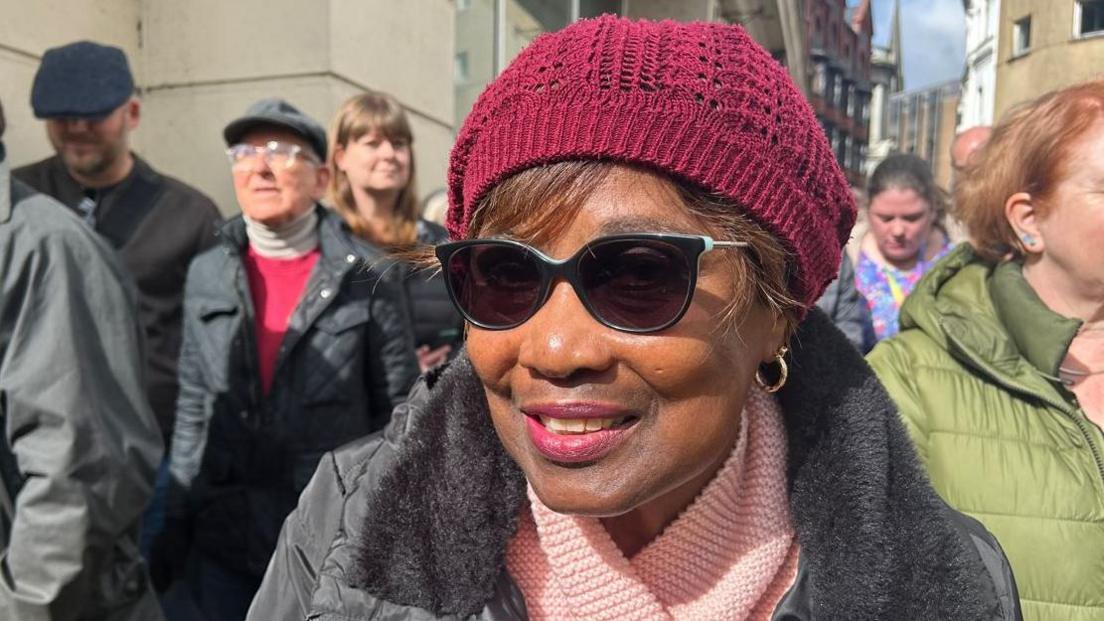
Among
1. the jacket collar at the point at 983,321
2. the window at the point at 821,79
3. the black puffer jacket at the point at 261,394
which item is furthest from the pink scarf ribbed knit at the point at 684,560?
the window at the point at 821,79

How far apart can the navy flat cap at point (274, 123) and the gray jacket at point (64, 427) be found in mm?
971

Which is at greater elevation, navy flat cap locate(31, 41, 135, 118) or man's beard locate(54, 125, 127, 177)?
navy flat cap locate(31, 41, 135, 118)

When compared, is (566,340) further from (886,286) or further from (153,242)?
(886,286)

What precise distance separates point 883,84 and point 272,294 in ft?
217

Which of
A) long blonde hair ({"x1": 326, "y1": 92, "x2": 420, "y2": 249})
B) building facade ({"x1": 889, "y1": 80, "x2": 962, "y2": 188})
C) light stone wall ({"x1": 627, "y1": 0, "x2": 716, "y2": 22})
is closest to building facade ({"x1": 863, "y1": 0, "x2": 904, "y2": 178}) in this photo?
building facade ({"x1": 889, "y1": 80, "x2": 962, "y2": 188})

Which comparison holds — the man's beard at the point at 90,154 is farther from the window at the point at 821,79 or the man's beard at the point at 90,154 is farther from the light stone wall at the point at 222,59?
the window at the point at 821,79

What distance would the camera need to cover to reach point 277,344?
2.86 meters

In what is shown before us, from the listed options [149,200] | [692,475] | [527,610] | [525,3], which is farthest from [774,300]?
[525,3]

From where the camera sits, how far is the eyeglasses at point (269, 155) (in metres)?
3.03

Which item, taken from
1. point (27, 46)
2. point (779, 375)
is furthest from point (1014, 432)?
point (27, 46)

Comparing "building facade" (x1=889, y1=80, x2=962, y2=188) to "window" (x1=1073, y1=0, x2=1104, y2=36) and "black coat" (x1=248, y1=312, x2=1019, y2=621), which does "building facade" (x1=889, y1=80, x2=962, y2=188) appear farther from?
"black coat" (x1=248, y1=312, x2=1019, y2=621)

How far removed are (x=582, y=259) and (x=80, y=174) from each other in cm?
282

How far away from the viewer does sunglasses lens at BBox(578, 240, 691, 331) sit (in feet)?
3.79

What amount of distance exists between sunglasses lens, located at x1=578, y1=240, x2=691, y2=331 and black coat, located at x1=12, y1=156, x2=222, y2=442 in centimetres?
256
